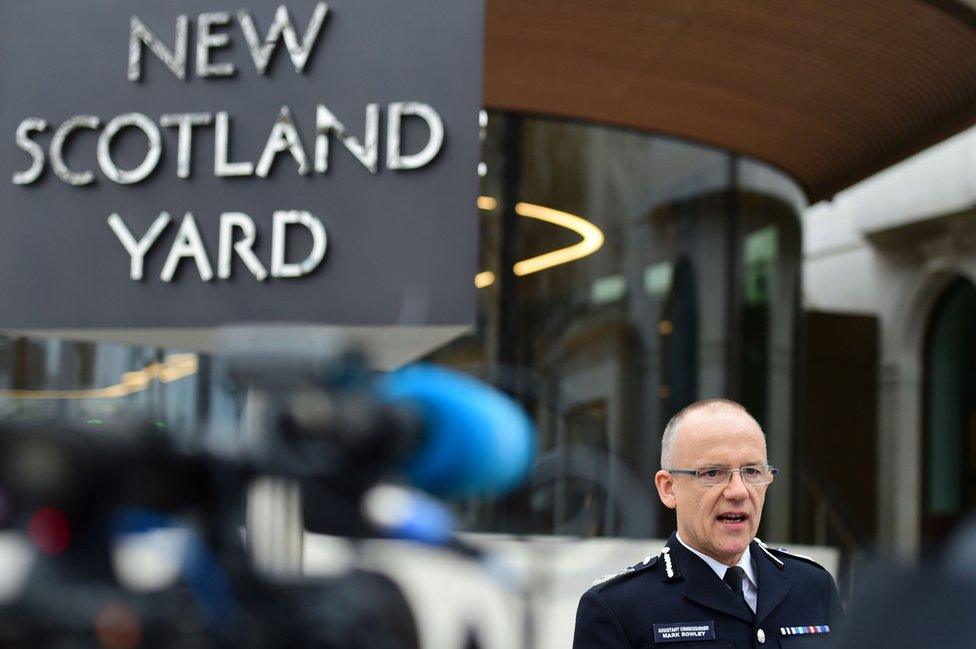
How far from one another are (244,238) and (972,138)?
9981 mm

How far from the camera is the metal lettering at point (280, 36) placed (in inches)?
218

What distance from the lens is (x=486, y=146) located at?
9.94m

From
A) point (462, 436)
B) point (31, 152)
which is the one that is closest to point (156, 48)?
point (31, 152)

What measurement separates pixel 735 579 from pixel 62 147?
4.33m

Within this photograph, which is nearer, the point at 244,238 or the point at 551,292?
the point at 244,238

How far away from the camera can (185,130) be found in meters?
5.61

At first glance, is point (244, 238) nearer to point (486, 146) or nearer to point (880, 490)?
point (486, 146)

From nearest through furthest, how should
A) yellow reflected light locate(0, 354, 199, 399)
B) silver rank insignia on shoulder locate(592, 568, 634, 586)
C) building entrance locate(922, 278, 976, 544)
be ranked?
yellow reflected light locate(0, 354, 199, 399)
silver rank insignia on shoulder locate(592, 568, 634, 586)
building entrance locate(922, 278, 976, 544)

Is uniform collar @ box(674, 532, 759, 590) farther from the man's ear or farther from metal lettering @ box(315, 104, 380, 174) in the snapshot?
metal lettering @ box(315, 104, 380, 174)

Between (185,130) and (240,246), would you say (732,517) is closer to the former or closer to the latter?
(240,246)

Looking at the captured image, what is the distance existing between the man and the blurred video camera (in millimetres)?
1332

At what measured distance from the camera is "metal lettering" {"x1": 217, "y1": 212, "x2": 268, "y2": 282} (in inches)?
215

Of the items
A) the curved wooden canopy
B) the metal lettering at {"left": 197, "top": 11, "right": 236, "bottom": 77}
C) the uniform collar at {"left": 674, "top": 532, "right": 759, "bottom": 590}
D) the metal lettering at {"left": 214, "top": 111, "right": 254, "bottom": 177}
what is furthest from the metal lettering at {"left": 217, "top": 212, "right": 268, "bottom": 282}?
the uniform collar at {"left": 674, "top": 532, "right": 759, "bottom": 590}

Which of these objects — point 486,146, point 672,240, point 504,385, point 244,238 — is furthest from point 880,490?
point 504,385
